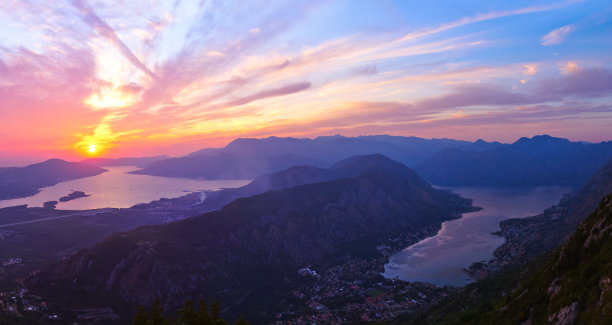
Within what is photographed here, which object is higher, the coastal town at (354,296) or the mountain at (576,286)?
the mountain at (576,286)

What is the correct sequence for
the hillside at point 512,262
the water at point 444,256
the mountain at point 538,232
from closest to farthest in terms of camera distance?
the hillside at point 512,262 < the water at point 444,256 < the mountain at point 538,232

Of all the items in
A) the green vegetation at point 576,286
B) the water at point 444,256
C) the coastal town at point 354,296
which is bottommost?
the water at point 444,256

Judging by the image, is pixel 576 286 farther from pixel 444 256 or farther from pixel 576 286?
pixel 444 256

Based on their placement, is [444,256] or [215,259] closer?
[215,259]

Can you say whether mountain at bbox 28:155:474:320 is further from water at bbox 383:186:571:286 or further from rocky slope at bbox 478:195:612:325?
rocky slope at bbox 478:195:612:325

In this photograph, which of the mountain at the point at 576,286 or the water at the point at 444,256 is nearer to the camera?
the mountain at the point at 576,286

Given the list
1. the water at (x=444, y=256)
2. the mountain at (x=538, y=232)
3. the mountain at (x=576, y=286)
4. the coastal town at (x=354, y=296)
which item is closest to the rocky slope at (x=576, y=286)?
the mountain at (x=576, y=286)

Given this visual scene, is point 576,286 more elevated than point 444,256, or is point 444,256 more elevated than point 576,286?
point 576,286

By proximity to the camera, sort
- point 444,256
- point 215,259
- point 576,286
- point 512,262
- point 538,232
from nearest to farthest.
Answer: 1. point 576,286
2. point 512,262
3. point 215,259
4. point 444,256
5. point 538,232

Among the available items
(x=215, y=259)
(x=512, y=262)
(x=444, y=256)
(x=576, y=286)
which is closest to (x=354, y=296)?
(x=215, y=259)

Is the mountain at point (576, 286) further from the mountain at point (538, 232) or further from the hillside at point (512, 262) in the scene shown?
the mountain at point (538, 232)
